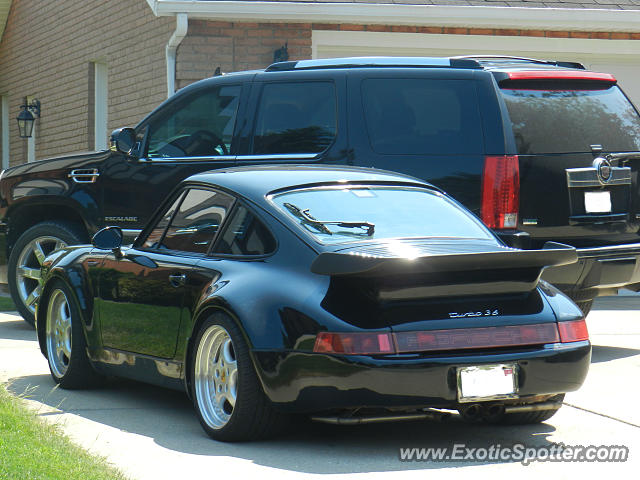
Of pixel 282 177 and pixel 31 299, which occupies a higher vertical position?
pixel 282 177

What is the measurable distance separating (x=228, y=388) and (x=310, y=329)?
0.69 meters

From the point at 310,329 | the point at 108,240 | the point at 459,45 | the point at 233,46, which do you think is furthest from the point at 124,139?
the point at 459,45

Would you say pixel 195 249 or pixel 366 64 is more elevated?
pixel 366 64

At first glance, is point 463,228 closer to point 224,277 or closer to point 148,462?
point 224,277

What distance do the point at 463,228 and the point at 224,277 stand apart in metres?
1.32

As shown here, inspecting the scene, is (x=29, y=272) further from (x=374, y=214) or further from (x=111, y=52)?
(x=111, y=52)

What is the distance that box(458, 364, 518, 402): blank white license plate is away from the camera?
5461 millimetres

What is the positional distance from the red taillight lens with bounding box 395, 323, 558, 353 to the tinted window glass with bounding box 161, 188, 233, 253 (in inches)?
61.3

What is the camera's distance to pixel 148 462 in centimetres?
547

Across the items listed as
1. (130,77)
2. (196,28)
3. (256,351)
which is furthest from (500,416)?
(130,77)

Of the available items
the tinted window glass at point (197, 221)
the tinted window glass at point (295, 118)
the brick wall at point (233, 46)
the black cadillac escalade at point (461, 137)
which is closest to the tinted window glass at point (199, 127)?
the black cadillac escalade at point (461, 137)

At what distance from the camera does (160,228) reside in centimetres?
715

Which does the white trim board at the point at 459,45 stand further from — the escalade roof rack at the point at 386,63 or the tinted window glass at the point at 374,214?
the tinted window glass at the point at 374,214

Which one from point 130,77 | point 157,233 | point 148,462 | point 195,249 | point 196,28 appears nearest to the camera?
point 148,462
